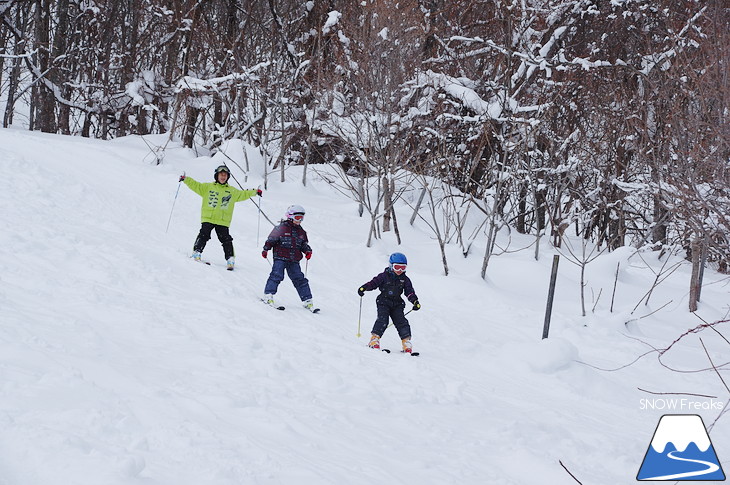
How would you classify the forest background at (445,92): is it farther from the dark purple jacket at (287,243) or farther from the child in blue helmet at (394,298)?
the child in blue helmet at (394,298)

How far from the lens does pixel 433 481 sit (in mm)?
3850

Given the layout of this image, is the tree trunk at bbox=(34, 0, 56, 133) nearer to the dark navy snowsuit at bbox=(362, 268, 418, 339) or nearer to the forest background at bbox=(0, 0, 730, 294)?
the forest background at bbox=(0, 0, 730, 294)

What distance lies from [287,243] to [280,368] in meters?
3.40

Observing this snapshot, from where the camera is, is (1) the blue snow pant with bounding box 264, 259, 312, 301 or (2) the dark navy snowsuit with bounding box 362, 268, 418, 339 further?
(1) the blue snow pant with bounding box 264, 259, 312, 301

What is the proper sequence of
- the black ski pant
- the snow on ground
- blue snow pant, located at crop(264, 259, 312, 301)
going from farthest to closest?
the black ski pant
blue snow pant, located at crop(264, 259, 312, 301)
the snow on ground

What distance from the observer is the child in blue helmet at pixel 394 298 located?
24.5 feet

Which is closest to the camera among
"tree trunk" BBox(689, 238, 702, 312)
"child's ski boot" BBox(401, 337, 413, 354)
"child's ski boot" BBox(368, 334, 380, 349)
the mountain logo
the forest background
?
the mountain logo

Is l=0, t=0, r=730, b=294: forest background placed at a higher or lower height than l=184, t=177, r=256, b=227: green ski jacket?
higher

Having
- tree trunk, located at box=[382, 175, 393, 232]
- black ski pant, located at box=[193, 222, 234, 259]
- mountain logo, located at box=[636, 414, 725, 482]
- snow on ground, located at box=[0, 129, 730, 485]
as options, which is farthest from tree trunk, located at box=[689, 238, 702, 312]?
mountain logo, located at box=[636, 414, 725, 482]

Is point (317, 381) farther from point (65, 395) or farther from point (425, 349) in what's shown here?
point (425, 349)

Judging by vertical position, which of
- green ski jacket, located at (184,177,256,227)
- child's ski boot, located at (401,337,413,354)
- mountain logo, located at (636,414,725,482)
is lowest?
child's ski boot, located at (401,337,413,354)

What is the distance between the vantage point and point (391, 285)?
766 centimetres

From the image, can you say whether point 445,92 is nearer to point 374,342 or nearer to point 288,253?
point 288,253

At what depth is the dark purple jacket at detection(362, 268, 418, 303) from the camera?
7617 millimetres
